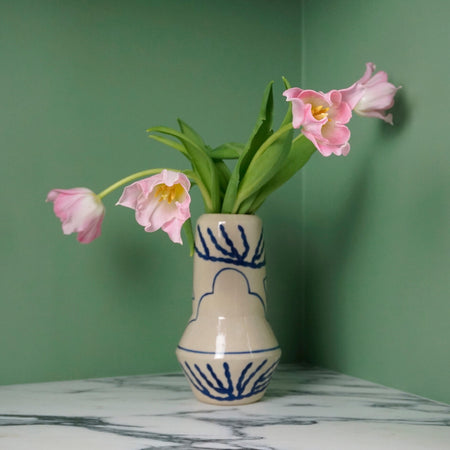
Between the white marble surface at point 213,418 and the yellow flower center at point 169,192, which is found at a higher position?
the yellow flower center at point 169,192

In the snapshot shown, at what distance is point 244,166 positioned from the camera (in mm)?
951

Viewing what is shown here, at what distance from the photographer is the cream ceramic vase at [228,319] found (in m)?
0.91

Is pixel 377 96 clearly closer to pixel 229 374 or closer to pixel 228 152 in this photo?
pixel 228 152

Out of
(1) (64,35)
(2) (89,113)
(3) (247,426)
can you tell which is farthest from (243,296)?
(1) (64,35)

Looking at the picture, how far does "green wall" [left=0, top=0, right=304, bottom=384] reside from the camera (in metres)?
1.07

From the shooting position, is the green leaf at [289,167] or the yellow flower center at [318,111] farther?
the green leaf at [289,167]

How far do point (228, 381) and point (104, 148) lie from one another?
18.3 inches

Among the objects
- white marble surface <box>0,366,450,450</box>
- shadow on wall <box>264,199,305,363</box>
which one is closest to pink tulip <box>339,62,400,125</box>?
shadow on wall <box>264,199,305,363</box>

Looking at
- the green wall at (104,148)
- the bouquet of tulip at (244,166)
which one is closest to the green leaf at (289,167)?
the bouquet of tulip at (244,166)

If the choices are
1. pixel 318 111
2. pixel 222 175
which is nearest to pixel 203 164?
pixel 222 175

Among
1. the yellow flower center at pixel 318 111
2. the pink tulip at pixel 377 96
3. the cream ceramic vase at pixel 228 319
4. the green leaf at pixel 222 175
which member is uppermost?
the pink tulip at pixel 377 96

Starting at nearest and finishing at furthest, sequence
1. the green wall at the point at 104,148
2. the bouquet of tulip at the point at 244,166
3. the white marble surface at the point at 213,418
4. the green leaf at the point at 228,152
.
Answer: the white marble surface at the point at 213,418
the bouquet of tulip at the point at 244,166
the green leaf at the point at 228,152
the green wall at the point at 104,148

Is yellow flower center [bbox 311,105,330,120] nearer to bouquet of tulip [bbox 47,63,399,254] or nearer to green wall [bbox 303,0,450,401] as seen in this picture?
bouquet of tulip [bbox 47,63,399,254]

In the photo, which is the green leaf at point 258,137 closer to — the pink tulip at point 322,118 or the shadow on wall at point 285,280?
the pink tulip at point 322,118
